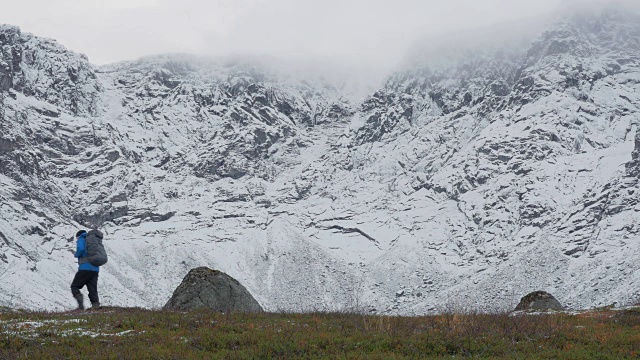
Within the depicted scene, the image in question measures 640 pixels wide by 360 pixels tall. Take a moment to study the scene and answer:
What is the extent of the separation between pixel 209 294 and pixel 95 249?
5.04m

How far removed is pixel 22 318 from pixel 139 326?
4.59 m

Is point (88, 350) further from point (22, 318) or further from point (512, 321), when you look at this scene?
Result: point (512, 321)

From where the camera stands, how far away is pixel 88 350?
13539 mm

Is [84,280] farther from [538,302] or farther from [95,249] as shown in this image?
[538,302]

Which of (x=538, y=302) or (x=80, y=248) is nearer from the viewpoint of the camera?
(x=80, y=248)

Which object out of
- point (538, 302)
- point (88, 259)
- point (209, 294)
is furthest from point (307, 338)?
point (538, 302)

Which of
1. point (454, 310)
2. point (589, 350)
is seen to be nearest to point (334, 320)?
point (454, 310)

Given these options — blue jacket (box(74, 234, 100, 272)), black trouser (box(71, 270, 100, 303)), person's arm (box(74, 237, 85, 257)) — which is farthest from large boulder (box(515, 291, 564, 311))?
person's arm (box(74, 237, 85, 257))

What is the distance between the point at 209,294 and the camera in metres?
25.5

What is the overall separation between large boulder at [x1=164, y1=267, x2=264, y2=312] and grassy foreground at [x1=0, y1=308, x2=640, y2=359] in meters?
6.02

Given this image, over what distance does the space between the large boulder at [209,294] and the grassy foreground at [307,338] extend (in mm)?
6024

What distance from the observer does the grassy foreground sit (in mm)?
13438

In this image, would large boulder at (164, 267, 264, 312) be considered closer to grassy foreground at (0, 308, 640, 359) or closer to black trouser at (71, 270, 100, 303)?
black trouser at (71, 270, 100, 303)

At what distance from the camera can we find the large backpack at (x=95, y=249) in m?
22.3
